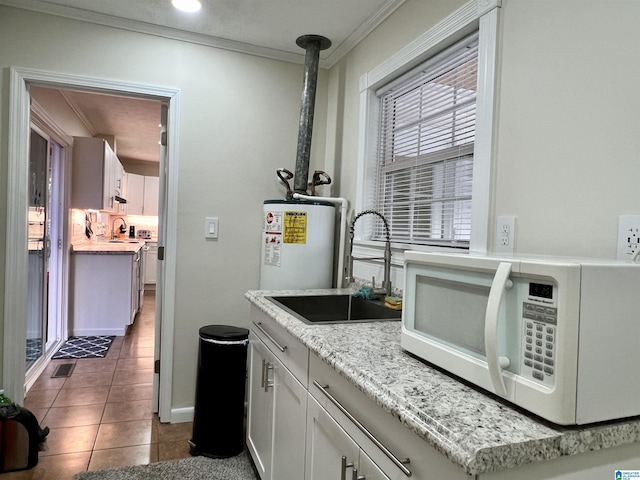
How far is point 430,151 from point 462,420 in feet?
4.95

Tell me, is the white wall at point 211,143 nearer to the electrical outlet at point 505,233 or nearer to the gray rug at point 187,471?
the gray rug at point 187,471

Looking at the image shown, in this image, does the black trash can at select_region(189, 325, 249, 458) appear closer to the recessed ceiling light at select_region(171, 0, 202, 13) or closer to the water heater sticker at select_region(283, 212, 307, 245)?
the water heater sticker at select_region(283, 212, 307, 245)

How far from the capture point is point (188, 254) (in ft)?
8.64

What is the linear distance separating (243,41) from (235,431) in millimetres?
2392

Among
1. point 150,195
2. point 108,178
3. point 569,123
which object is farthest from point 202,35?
point 150,195

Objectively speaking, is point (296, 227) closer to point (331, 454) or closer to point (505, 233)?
point (505, 233)

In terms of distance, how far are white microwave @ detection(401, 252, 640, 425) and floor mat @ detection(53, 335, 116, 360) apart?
3.96m

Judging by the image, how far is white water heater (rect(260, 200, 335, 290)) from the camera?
2396 millimetres

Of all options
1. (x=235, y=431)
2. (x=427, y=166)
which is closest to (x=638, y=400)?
(x=427, y=166)

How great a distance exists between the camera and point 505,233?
1430 millimetres

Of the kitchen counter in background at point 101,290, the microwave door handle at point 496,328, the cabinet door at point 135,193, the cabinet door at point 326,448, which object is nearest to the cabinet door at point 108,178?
the kitchen counter in background at point 101,290

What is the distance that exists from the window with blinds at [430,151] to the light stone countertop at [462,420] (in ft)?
2.99

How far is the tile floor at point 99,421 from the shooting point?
215 cm

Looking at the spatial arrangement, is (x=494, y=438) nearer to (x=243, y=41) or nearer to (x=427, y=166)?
(x=427, y=166)
